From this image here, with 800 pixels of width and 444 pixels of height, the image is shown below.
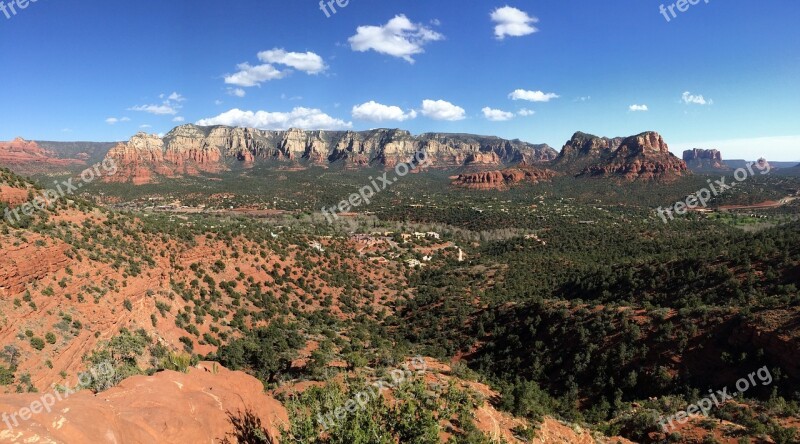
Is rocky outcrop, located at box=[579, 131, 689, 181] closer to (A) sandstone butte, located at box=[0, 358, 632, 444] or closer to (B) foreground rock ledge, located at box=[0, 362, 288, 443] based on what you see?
(A) sandstone butte, located at box=[0, 358, 632, 444]

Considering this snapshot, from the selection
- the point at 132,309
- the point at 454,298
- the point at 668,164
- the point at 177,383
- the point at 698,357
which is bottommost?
the point at 454,298

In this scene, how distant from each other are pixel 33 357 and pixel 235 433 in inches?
539

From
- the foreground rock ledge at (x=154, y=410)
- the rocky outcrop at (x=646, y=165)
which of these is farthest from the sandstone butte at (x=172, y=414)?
the rocky outcrop at (x=646, y=165)

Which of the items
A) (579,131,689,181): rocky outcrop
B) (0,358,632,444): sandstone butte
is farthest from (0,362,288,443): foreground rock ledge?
(579,131,689,181): rocky outcrop

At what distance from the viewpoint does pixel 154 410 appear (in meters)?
11.5

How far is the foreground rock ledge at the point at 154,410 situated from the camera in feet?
27.6

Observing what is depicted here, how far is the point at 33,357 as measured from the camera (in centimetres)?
1884

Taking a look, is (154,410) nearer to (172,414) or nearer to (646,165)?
Result: (172,414)

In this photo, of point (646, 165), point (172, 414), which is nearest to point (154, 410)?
point (172, 414)

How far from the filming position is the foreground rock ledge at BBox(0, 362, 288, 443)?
27.6 feet

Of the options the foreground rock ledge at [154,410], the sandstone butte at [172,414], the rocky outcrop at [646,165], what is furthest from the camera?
the rocky outcrop at [646,165]

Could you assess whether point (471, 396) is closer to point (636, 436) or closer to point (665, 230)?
point (636, 436)

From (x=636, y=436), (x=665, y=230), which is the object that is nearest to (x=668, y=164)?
(x=665, y=230)

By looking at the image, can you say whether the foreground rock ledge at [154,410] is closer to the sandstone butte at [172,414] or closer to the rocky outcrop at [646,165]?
the sandstone butte at [172,414]
